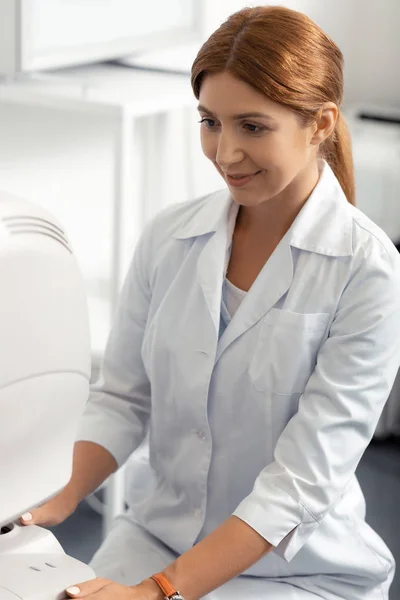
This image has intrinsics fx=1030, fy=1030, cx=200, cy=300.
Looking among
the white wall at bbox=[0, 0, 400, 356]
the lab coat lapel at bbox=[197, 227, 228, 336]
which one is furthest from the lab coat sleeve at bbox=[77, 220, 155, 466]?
the white wall at bbox=[0, 0, 400, 356]

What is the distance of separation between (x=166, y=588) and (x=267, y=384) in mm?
274

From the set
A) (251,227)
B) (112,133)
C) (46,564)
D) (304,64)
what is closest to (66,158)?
(112,133)

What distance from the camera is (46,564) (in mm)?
1015

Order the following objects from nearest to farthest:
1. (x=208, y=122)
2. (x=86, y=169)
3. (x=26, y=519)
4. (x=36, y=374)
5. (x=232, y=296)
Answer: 1. (x=36, y=374)
2. (x=26, y=519)
3. (x=208, y=122)
4. (x=232, y=296)
5. (x=86, y=169)

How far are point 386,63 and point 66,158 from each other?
3.97 feet

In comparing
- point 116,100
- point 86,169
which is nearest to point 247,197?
point 116,100

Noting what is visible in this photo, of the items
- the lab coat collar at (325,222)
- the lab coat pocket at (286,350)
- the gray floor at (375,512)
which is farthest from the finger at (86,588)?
Result: the gray floor at (375,512)

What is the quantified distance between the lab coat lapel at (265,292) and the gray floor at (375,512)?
106 centimetres

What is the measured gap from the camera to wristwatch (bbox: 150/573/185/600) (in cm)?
112

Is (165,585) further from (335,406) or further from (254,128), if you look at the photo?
(254,128)

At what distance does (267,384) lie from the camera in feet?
4.11

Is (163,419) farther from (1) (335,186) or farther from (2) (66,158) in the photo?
(2) (66,158)

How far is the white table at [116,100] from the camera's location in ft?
6.23

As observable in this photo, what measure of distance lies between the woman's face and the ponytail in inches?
5.0
